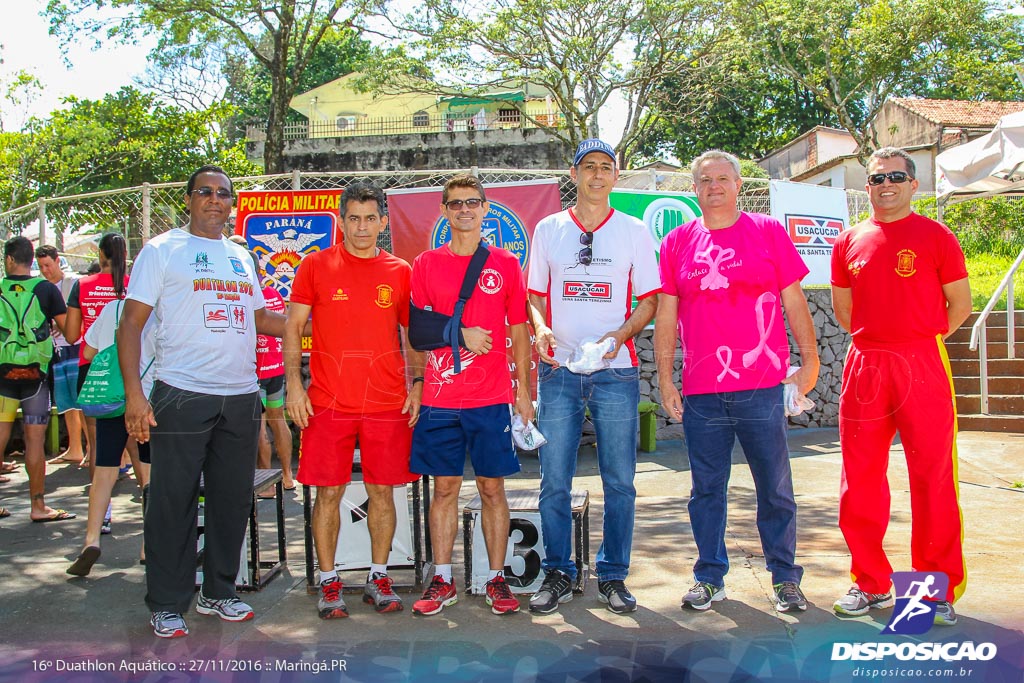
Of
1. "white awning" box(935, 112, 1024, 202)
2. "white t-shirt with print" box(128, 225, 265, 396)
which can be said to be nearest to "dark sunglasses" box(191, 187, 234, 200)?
"white t-shirt with print" box(128, 225, 265, 396)

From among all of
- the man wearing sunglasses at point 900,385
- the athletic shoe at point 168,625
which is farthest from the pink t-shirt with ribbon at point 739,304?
the athletic shoe at point 168,625

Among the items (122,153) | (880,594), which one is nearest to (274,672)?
(880,594)

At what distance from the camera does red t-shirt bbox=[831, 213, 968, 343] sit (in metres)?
3.80

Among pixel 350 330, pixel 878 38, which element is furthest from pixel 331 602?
pixel 878 38

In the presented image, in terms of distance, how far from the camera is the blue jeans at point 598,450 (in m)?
4.08

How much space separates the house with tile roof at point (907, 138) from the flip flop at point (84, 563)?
2883 cm

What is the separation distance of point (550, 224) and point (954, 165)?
22.7 feet

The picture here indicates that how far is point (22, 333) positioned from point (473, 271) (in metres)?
3.86

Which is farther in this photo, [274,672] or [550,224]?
[550,224]

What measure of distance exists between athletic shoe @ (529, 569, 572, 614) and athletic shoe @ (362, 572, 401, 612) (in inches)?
25.7

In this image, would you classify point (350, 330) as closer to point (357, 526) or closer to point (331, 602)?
point (357, 526)

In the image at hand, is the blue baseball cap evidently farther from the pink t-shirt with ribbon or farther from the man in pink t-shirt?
the pink t-shirt with ribbon

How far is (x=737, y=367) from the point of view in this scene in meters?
3.87

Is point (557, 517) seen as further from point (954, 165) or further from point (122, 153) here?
point (122, 153)
